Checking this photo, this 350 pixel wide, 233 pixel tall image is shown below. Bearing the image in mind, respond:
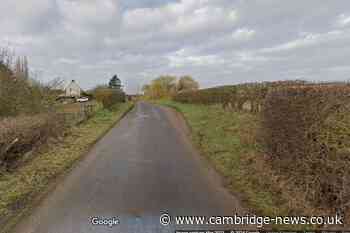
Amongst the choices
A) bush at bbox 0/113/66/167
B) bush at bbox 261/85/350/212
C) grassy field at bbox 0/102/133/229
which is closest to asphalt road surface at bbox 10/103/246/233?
grassy field at bbox 0/102/133/229

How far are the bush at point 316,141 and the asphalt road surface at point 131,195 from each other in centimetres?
126

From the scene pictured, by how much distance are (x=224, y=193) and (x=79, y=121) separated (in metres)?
10.6

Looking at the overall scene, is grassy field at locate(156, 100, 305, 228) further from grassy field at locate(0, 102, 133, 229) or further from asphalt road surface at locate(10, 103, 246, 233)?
grassy field at locate(0, 102, 133, 229)

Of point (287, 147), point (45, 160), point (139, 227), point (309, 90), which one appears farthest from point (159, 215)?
point (45, 160)

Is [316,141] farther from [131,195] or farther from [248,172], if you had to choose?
[131,195]

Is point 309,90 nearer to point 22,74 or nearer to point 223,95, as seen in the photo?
point 22,74

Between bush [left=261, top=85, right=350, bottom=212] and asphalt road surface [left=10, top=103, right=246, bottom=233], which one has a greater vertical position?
bush [left=261, top=85, right=350, bottom=212]

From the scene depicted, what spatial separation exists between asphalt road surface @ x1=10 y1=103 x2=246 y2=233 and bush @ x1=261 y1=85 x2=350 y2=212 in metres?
1.26

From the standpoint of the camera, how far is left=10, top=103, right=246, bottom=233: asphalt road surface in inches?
128

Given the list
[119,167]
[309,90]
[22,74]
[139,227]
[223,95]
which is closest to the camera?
[139,227]

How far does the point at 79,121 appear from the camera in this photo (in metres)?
12.6

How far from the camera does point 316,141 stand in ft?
11.3

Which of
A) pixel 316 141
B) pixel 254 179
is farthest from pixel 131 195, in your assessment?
pixel 316 141

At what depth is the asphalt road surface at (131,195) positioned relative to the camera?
3.25m
